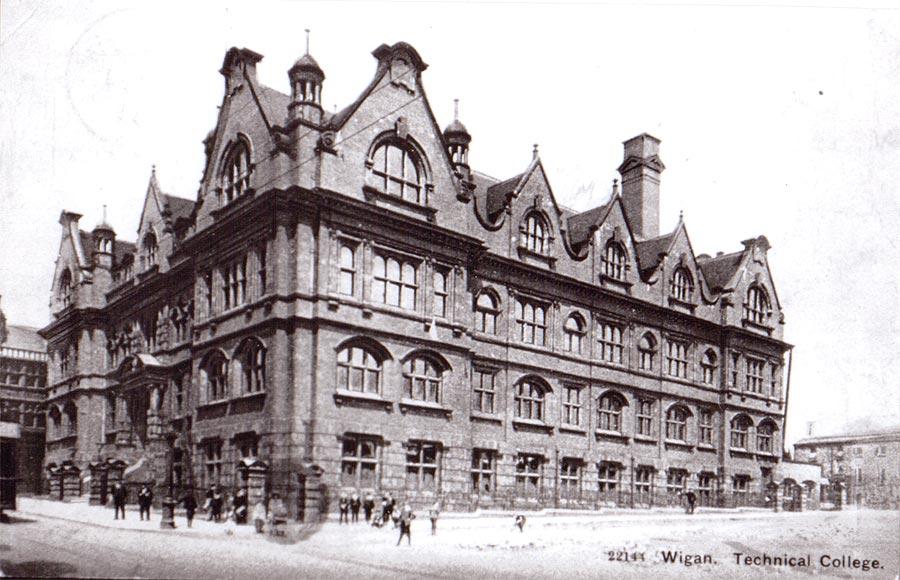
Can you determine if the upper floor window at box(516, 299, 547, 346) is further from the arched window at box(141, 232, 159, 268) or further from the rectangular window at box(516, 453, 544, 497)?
the arched window at box(141, 232, 159, 268)

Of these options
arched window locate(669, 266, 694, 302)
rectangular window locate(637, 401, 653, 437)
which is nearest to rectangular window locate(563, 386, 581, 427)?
rectangular window locate(637, 401, 653, 437)

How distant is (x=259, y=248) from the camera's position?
23656 millimetres

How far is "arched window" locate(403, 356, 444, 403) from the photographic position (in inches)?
986

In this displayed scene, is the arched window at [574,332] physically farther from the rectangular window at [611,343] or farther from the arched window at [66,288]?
the arched window at [66,288]

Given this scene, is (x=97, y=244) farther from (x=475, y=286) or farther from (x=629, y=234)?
(x=629, y=234)

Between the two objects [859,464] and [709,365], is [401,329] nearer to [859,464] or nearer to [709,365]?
[709,365]

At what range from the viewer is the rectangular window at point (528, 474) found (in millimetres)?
29094

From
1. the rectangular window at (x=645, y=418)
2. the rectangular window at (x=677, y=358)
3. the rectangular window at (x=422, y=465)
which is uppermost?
the rectangular window at (x=677, y=358)

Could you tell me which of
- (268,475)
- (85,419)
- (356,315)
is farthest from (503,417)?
(85,419)

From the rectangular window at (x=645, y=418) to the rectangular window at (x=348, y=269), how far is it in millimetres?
14499

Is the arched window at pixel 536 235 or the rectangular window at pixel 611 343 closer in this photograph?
the arched window at pixel 536 235

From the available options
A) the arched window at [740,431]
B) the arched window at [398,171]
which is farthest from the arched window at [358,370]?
the arched window at [740,431]

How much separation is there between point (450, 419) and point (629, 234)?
12442 millimetres

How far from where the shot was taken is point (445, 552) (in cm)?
1952
